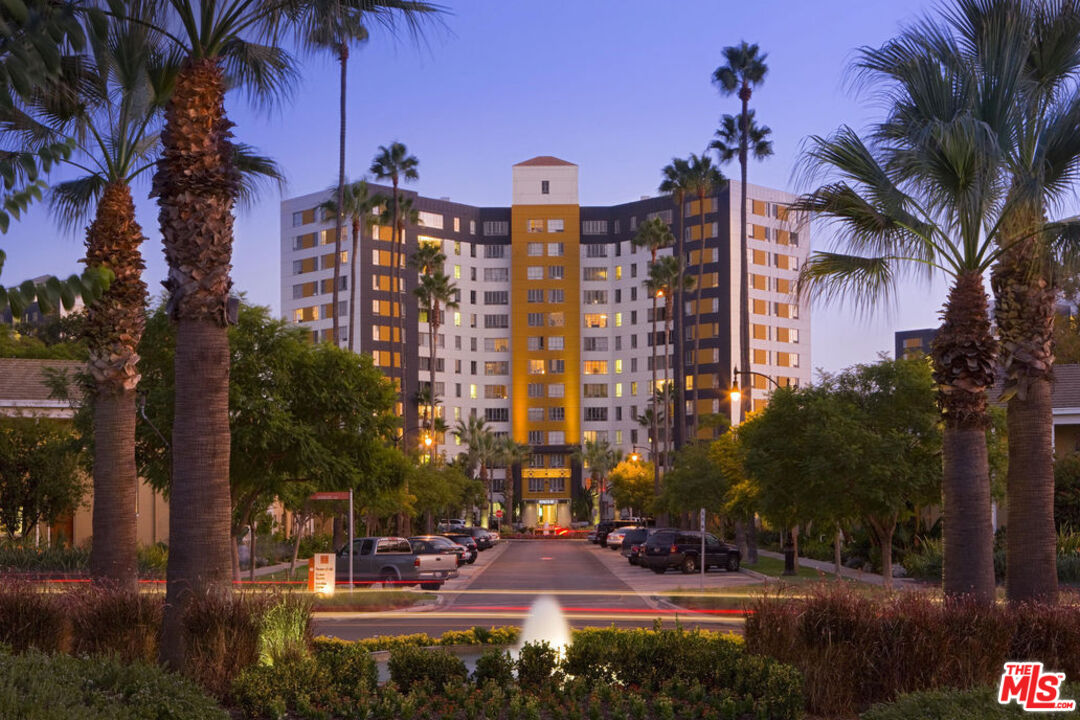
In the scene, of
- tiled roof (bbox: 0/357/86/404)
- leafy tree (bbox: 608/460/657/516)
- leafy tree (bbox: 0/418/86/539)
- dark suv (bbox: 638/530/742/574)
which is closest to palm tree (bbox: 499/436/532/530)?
leafy tree (bbox: 608/460/657/516)

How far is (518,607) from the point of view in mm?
29375

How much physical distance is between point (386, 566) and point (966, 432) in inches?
949

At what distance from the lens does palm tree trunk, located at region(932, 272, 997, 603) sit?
15359 millimetres

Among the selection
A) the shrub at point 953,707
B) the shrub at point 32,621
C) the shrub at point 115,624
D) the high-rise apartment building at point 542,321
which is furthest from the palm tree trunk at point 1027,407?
the high-rise apartment building at point 542,321

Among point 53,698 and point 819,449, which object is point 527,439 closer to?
point 819,449

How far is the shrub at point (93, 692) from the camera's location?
7.27 meters

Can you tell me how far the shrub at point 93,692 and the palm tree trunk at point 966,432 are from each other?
10.4 metres

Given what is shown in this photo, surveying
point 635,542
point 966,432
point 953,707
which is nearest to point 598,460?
point 635,542

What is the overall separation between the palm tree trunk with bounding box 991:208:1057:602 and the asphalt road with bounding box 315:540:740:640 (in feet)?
18.1

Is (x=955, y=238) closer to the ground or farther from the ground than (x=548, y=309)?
closer to the ground

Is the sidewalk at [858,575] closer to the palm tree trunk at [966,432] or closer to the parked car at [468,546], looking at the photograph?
the palm tree trunk at [966,432]

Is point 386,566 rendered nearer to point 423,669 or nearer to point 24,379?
point 24,379

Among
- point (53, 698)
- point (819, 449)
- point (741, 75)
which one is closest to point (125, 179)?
point (53, 698)

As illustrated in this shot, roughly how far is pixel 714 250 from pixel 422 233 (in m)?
35.1
